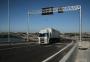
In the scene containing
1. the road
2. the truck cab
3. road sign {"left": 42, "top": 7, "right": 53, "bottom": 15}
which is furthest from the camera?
road sign {"left": 42, "top": 7, "right": 53, "bottom": 15}

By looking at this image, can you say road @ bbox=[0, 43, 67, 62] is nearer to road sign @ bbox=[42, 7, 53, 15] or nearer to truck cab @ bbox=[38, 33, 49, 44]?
truck cab @ bbox=[38, 33, 49, 44]

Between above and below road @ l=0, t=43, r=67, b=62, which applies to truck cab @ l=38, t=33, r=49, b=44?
above

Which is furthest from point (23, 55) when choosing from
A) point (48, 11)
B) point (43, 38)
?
point (48, 11)

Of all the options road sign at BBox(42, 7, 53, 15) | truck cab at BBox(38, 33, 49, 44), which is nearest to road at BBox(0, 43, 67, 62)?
truck cab at BBox(38, 33, 49, 44)

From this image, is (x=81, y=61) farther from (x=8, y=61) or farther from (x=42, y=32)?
(x=42, y=32)

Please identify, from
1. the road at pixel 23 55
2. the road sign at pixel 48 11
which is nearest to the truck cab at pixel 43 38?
the road sign at pixel 48 11

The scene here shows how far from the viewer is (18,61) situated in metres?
14.1

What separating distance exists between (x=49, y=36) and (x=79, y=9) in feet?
30.3

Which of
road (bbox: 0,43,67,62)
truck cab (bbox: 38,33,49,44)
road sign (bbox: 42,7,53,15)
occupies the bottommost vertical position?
road (bbox: 0,43,67,62)

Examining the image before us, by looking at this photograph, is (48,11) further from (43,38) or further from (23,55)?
(23,55)

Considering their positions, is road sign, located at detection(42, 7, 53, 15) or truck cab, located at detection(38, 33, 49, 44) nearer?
truck cab, located at detection(38, 33, 49, 44)

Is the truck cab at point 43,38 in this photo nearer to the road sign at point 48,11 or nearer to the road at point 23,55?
the road sign at point 48,11

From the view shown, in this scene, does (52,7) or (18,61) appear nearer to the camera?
(18,61)

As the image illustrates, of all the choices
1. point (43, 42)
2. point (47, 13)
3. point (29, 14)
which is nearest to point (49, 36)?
point (43, 42)
